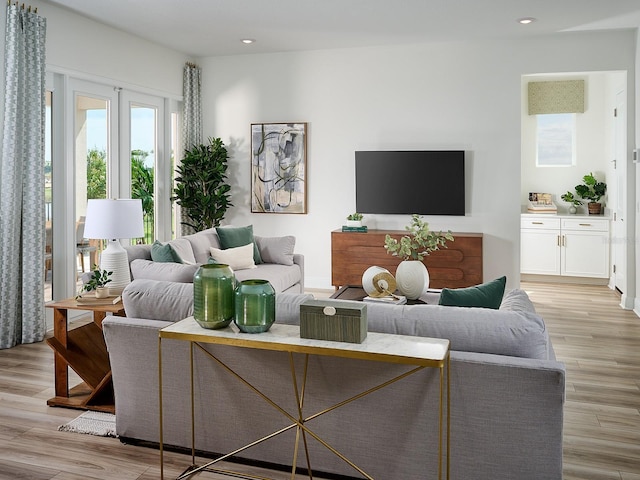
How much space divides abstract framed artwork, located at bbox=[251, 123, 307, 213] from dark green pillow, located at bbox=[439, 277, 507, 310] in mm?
4523

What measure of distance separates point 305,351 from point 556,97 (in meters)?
6.69

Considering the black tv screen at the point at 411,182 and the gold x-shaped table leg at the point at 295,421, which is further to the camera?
the black tv screen at the point at 411,182

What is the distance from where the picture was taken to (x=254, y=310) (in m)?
2.26

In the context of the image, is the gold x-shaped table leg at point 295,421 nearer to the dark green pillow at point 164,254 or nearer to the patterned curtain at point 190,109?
the dark green pillow at point 164,254

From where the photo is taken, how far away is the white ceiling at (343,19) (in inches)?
197

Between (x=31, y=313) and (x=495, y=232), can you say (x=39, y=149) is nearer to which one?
(x=31, y=313)

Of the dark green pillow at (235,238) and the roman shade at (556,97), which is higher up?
the roman shade at (556,97)

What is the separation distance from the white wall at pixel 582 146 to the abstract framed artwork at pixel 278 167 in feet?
9.99

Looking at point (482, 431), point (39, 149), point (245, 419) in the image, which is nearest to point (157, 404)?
point (245, 419)

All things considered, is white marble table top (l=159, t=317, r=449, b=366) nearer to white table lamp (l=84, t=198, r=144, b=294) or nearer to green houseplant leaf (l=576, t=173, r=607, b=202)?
white table lamp (l=84, t=198, r=144, b=294)

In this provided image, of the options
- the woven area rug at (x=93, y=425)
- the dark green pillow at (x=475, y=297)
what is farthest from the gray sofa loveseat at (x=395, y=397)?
the woven area rug at (x=93, y=425)

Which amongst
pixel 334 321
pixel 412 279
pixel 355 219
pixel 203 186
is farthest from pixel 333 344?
pixel 203 186

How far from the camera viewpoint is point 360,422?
2404 millimetres

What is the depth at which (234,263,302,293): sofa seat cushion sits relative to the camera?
5.12m
